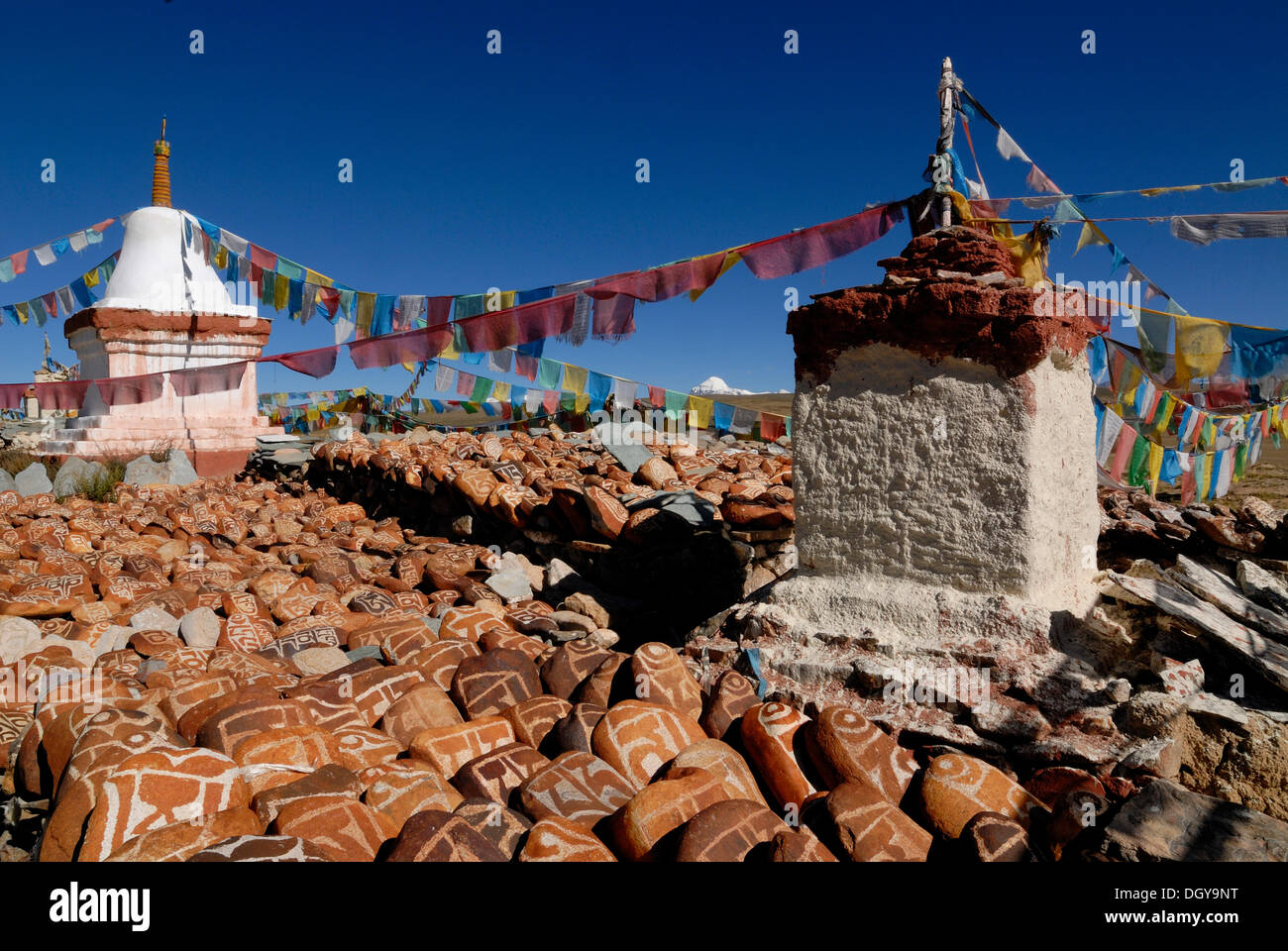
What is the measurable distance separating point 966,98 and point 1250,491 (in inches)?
456

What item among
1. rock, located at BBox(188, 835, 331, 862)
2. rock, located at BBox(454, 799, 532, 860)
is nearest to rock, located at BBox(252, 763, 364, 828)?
rock, located at BBox(188, 835, 331, 862)

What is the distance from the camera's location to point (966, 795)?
2.39 meters

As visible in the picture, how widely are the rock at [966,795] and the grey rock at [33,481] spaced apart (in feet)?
32.9

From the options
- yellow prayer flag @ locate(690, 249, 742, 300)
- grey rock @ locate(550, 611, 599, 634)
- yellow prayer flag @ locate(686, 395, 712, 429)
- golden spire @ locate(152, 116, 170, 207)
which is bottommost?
grey rock @ locate(550, 611, 599, 634)

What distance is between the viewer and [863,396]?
348 centimetres

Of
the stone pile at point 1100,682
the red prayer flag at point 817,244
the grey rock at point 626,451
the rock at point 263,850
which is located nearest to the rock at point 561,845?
the rock at point 263,850

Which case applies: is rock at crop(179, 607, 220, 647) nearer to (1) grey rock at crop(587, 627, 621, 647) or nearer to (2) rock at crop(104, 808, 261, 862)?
(1) grey rock at crop(587, 627, 621, 647)

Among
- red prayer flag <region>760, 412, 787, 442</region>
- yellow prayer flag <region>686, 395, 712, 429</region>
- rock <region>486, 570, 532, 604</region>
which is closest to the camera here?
rock <region>486, 570, 532, 604</region>

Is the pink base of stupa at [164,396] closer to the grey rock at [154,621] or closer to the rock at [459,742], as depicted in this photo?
the grey rock at [154,621]

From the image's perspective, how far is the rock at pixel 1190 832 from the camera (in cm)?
197

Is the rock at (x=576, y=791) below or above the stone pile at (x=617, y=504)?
below

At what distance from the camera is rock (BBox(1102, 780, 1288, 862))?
197cm

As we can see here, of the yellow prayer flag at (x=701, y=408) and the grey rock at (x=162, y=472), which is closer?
the yellow prayer flag at (x=701, y=408)

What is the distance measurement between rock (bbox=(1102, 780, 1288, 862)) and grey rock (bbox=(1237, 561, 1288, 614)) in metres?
1.77
